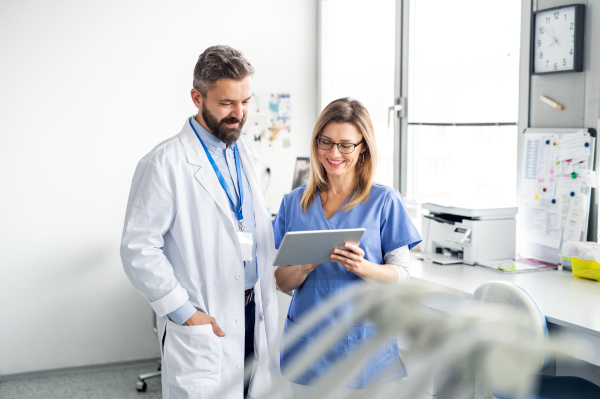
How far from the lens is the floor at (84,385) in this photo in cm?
345

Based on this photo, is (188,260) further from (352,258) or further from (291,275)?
(352,258)

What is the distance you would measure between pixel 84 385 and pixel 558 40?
Answer: 9.89 ft

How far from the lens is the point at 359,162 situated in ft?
6.48

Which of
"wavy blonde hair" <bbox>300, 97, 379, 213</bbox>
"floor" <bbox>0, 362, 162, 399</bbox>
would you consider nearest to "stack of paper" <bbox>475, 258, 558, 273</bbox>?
"wavy blonde hair" <bbox>300, 97, 379, 213</bbox>

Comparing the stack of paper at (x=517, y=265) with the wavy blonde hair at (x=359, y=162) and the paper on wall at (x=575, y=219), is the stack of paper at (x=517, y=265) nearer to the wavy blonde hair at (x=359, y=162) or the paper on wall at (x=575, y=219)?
the paper on wall at (x=575, y=219)

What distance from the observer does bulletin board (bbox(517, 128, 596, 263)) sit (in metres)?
2.52

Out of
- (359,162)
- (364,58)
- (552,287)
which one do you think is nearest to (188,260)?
(359,162)

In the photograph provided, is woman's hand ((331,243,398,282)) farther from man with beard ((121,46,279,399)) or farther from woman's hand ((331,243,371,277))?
man with beard ((121,46,279,399))

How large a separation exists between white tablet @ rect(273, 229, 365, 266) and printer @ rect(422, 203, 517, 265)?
3.67 ft

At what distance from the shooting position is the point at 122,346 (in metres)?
3.86

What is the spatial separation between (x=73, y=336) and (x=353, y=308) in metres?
3.63

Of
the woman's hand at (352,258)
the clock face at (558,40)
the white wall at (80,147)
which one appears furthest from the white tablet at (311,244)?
the white wall at (80,147)

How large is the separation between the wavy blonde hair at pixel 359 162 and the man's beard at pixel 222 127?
0.78 feet

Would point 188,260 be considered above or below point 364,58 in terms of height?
below
